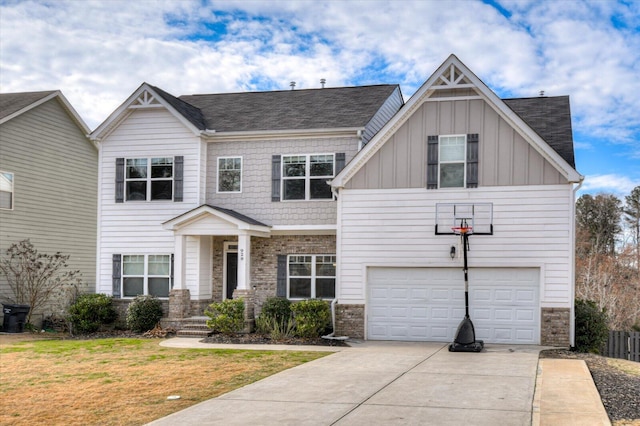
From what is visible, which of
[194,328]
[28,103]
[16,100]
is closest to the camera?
[194,328]

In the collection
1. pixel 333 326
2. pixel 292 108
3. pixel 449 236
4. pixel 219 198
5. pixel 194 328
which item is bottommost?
pixel 194 328

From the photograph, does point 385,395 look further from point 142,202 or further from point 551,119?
point 142,202

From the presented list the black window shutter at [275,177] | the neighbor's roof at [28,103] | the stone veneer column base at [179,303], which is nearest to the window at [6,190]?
the neighbor's roof at [28,103]

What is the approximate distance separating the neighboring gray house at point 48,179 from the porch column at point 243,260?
770 cm

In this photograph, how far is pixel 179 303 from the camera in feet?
69.9

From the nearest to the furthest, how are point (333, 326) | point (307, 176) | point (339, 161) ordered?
point (333, 326), point (339, 161), point (307, 176)

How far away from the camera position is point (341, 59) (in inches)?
816

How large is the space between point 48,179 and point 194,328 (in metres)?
8.51

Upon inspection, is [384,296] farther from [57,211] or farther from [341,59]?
[57,211]

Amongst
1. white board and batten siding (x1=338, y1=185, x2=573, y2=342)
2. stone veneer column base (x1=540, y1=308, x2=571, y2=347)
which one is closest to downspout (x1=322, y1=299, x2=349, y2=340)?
white board and batten siding (x1=338, y1=185, x2=573, y2=342)

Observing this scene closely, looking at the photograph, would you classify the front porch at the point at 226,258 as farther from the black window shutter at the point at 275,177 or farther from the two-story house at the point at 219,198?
the black window shutter at the point at 275,177

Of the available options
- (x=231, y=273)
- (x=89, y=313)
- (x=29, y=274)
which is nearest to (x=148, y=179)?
(x=231, y=273)

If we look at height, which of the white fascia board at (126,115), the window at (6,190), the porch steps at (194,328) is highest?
the white fascia board at (126,115)

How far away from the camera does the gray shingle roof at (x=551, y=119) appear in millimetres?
19250
